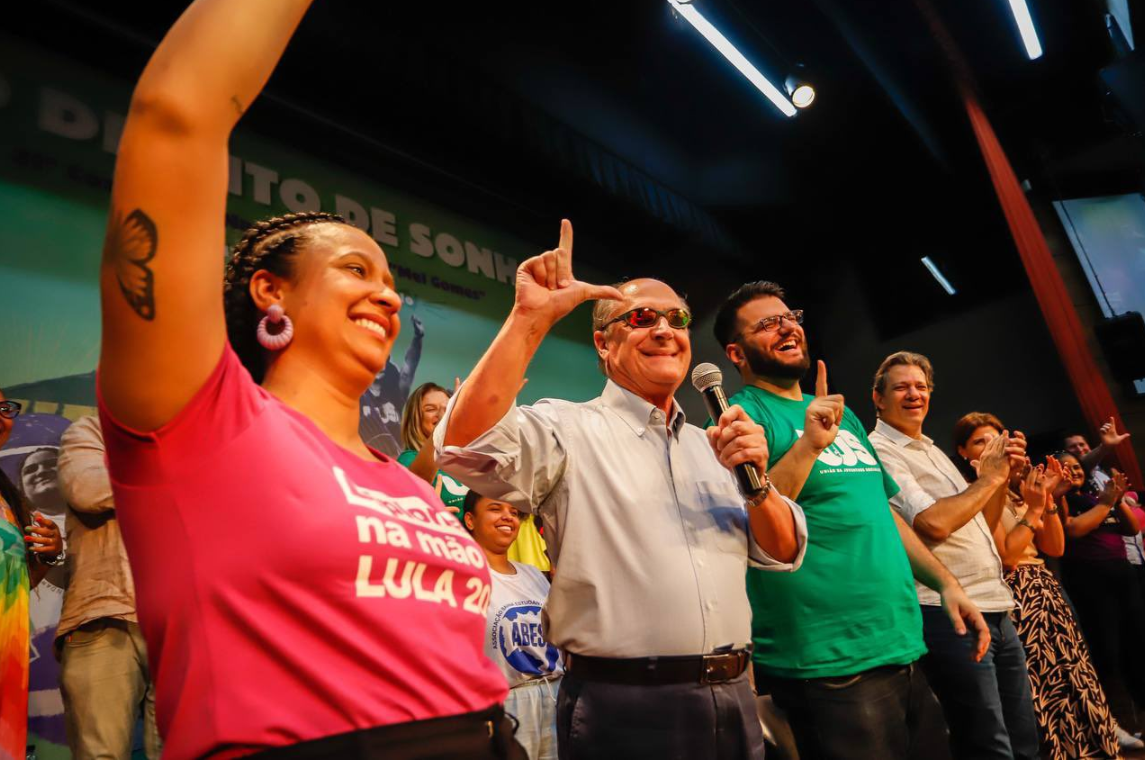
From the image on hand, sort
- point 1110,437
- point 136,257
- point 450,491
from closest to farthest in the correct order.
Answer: point 136,257, point 450,491, point 1110,437

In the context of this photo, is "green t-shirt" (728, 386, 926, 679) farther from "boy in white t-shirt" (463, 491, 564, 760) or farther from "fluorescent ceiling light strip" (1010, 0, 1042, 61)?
"fluorescent ceiling light strip" (1010, 0, 1042, 61)

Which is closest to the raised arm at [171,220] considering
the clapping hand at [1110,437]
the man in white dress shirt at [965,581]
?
the man in white dress shirt at [965,581]

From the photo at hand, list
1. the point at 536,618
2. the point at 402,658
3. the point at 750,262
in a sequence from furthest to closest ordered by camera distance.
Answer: the point at 750,262 < the point at 536,618 < the point at 402,658

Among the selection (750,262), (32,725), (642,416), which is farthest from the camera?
(750,262)

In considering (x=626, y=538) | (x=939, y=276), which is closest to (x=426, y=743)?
(x=626, y=538)

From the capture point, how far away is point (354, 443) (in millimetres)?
1057

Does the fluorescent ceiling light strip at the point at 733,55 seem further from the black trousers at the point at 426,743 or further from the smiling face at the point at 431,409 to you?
the black trousers at the point at 426,743

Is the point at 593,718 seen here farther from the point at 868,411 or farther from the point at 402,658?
the point at 868,411

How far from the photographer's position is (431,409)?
361cm

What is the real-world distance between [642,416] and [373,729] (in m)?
1.15

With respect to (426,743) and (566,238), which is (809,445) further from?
(426,743)

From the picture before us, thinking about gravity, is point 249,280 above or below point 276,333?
above

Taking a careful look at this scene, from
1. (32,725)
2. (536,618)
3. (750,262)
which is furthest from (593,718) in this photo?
(750,262)

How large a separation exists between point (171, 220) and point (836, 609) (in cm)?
184
